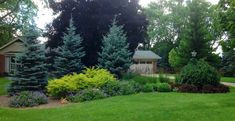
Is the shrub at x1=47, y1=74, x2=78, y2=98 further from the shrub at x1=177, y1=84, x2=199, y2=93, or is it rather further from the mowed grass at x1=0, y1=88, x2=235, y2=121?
the shrub at x1=177, y1=84, x2=199, y2=93

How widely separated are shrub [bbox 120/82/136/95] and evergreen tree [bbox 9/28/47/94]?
4874 mm


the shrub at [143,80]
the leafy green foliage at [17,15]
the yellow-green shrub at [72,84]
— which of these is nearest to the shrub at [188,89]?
the shrub at [143,80]

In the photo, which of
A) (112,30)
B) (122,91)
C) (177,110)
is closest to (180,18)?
(112,30)

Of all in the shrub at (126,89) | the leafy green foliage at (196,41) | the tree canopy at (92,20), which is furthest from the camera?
the leafy green foliage at (196,41)

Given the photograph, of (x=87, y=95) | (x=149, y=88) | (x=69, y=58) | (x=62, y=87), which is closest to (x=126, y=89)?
(x=149, y=88)

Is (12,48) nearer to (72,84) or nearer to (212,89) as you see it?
(72,84)

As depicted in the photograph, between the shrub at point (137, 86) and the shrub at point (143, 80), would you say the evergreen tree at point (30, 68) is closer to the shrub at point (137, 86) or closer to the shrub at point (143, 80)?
the shrub at point (137, 86)

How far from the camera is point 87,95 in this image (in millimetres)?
17594

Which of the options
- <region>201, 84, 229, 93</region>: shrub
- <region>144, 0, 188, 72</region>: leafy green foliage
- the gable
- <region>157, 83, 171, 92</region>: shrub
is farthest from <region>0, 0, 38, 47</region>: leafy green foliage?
<region>144, 0, 188, 72</region>: leafy green foliage

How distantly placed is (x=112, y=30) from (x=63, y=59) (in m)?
4.15

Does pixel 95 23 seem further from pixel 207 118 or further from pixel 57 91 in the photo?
pixel 207 118

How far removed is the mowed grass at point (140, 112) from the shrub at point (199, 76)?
5.27m

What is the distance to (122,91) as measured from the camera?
1909cm

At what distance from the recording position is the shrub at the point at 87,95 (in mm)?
17312
